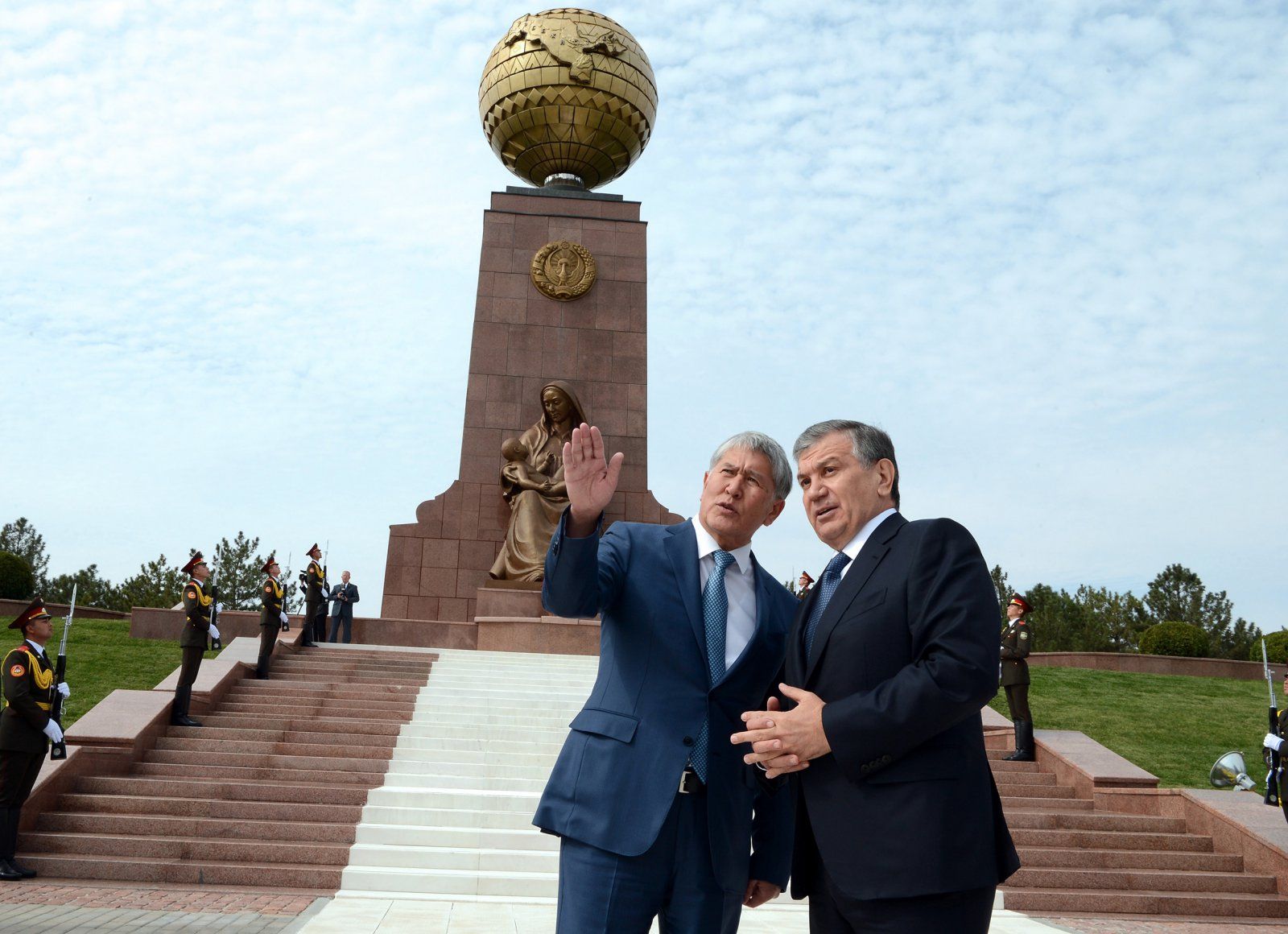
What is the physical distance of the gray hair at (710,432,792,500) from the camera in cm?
272

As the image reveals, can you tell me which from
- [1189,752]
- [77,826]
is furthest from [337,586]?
[1189,752]

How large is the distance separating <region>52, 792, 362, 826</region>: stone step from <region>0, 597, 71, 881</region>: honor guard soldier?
0.66 metres

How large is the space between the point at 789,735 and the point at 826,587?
420 mm

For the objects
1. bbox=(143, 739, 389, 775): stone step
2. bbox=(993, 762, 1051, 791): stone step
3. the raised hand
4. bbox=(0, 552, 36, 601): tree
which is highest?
bbox=(0, 552, 36, 601): tree

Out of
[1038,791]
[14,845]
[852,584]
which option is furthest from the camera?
[1038,791]

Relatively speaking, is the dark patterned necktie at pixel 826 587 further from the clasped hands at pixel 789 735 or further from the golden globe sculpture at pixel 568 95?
the golden globe sculpture at pixel 568 95

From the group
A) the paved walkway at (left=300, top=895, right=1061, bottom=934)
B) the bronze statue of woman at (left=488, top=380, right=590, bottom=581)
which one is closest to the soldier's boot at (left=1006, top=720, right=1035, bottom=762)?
the paved walkway at (left=300, top=895, right=1061, bottom=934)

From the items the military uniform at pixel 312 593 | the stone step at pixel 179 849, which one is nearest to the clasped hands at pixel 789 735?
the stone step at pixel 179 849

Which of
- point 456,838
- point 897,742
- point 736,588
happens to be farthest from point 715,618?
point 456,838

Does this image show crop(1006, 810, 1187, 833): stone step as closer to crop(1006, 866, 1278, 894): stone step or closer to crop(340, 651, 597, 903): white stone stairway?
crop(1006, 866, 1278, 894): stone step

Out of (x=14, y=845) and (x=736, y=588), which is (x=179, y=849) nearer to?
(x=14, y=845)

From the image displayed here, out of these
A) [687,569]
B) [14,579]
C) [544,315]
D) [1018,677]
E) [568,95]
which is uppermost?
[568,95]

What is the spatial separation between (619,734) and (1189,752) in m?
10.8

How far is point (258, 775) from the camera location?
7824 mm
